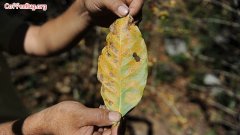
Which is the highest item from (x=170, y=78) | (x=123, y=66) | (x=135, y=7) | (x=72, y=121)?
(x=135, y=7)

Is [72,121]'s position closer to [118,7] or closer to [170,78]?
[118,7]

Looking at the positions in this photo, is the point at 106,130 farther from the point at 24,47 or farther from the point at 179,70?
the point at 179,70

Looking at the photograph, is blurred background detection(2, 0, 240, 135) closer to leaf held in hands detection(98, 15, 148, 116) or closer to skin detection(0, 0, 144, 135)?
skin detection(0, 0, 144, 135)

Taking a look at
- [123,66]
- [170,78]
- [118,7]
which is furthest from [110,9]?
[170,78]

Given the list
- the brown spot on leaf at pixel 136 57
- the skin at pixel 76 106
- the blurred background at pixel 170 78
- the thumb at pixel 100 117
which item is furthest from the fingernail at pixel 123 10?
the blurred background at pixel 170 78

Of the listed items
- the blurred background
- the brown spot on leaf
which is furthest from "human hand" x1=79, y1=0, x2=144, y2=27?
Answer: the blurred background

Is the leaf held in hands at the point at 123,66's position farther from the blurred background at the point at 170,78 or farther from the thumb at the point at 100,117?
the blurred background at the point at 170,78

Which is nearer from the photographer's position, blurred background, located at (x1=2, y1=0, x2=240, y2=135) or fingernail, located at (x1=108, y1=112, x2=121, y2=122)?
fingernail, located at (x1=108, y1=112, x2=121, y2=122)
